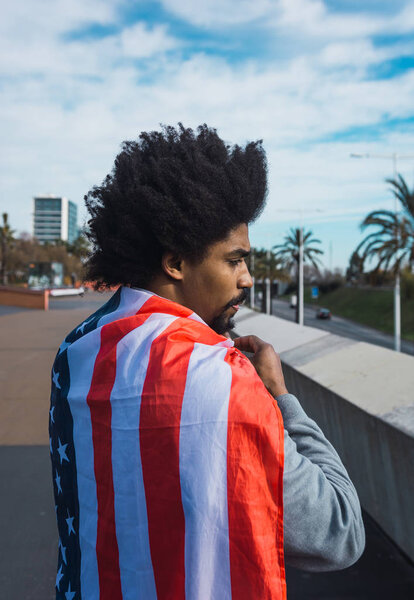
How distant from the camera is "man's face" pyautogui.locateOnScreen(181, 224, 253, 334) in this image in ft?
4.21

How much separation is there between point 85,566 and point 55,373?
0.42 metres

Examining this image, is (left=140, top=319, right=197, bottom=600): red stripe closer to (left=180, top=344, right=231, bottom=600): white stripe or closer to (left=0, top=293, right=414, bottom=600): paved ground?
(left=180, top=344, right=231, bottom=600): white stripe

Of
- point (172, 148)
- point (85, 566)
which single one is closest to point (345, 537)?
point (85, 566)

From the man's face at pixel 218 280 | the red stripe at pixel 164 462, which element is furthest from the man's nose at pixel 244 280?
the red stripe at pixel 164 462

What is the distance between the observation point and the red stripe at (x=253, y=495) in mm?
981

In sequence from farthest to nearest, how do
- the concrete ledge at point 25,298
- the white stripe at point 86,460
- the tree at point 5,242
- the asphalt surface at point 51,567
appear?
the tree at point 5,242
the concrete ledge at point 25,298
the asphalt surface at point 51,567
the white stripe at point 86,460

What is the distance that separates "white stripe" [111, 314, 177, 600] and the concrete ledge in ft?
102

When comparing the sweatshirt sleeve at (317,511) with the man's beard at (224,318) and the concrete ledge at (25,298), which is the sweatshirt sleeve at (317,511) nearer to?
the man's beard at (224,318)

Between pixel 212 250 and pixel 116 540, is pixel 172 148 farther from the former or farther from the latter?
pixel 116 540

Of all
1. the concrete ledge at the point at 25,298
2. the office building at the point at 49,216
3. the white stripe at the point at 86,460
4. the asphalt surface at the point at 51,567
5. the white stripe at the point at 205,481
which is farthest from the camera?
the office building at the point at 49,216

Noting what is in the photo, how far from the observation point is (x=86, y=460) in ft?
3.68

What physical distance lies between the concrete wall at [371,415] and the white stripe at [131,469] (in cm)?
201

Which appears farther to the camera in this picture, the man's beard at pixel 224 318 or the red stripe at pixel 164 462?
the man's beard at pixel 224 318

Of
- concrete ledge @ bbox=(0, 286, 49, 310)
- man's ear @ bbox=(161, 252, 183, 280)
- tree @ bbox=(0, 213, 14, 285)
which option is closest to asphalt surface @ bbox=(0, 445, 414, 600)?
man's ear @ bbox=(161, 252, 183, 280)
